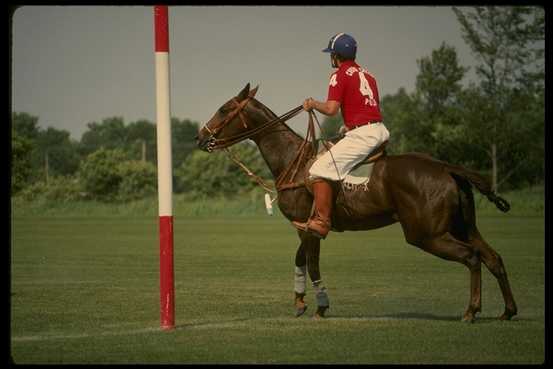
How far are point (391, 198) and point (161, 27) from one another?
336cm

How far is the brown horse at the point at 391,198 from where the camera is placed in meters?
11.6

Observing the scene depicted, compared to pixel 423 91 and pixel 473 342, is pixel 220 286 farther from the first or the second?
pixel 423 91

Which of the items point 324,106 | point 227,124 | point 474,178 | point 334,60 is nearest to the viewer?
point 474,178

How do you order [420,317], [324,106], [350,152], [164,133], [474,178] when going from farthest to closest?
[420,317] → [350,152] → [324,106] → [474,178] → [164,133]

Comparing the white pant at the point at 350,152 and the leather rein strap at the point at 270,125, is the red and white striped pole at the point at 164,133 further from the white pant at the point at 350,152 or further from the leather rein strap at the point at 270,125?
the white pant at the point at 350,152

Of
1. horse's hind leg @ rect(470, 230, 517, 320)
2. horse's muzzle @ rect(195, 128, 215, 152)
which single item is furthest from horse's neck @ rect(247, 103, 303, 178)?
horse's hind leg @ rect(470, 230, 517, 320)

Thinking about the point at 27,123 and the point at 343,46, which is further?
the point at 27,123

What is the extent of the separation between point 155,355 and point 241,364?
3.35 feet

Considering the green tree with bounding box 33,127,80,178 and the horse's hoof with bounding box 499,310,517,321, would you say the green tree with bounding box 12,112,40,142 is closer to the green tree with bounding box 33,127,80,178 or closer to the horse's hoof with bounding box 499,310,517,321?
the green tree with bounding box 33,127,80,178

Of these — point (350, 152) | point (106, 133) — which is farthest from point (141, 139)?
point (350, 152)

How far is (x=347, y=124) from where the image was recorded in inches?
480

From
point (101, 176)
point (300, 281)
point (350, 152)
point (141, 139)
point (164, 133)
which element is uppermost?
point (141, 139)

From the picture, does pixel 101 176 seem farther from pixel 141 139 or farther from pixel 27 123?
pixel 141 139

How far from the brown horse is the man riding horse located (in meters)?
0.27
